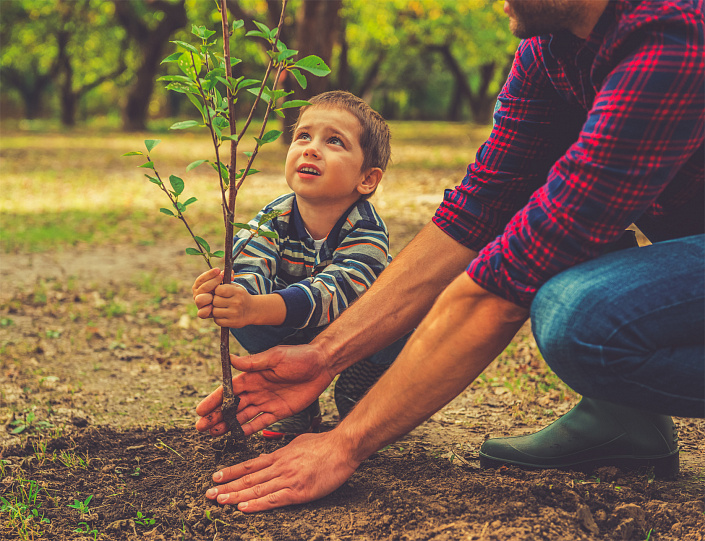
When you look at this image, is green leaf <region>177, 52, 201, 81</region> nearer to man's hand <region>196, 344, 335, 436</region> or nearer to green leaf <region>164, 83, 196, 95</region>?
green leaf <region>164, 83, 196, 95</region>

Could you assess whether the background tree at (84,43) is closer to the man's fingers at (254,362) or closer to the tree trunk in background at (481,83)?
the tree trunk in background at (481,83)

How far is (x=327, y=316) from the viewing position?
2.36 metres

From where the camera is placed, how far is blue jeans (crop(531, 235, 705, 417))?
166 centimetres

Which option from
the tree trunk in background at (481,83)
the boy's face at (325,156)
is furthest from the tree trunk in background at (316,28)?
the tree trunk in background at (481,83)

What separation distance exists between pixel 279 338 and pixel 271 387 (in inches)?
9.5

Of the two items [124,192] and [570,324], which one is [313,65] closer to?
[570,324]

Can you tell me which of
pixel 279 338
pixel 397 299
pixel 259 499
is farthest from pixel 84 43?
pixel 259 499

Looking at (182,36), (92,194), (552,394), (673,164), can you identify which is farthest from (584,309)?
(182,36)

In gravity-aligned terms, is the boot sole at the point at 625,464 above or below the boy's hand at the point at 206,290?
below

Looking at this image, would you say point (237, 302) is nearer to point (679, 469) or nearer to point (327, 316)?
point (327, 316)

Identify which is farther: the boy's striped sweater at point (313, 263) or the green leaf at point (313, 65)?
the boy's striped sweater at point (313, 263)

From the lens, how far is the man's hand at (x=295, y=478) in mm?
1953

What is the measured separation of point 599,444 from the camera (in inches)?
86.9

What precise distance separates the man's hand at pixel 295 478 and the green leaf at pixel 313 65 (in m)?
1.03
